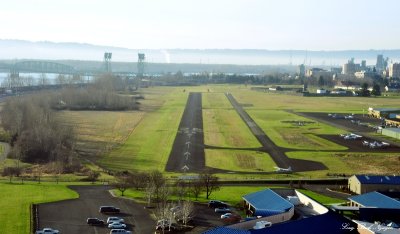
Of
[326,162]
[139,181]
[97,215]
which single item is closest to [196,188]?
[139,181]

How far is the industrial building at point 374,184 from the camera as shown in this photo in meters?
14.4

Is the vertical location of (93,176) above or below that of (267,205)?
below

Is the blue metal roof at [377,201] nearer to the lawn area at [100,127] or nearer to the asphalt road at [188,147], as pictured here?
the asphalt road at [188,147]

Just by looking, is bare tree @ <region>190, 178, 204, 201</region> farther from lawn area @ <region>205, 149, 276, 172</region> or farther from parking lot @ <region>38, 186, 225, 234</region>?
lawn area @ <region>205, 149, 276, 172</region>

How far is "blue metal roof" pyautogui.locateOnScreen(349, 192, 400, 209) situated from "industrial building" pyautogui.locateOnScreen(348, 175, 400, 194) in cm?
160

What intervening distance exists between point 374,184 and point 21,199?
9.18 m

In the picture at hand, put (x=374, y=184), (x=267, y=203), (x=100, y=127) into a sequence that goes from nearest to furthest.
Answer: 1. (x=267, y=203)
2. (x=374, y=184)
3. (x=100, y=127)

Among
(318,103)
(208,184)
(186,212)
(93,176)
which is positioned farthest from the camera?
(318,103)

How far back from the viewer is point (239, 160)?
19719mm

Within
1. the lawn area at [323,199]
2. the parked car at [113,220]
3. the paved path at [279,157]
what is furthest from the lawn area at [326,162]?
the parked car at [113,220]

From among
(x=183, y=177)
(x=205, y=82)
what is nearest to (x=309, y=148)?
(x=183, y=177)

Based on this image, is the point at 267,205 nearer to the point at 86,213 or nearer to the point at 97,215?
the point at 97,215

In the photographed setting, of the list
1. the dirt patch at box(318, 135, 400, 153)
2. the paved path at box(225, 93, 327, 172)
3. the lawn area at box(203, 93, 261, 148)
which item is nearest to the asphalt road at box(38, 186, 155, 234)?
the paved path at box(225, 93, 327, 172)

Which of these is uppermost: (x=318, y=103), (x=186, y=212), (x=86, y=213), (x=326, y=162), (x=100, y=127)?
(x=318, y=103)
